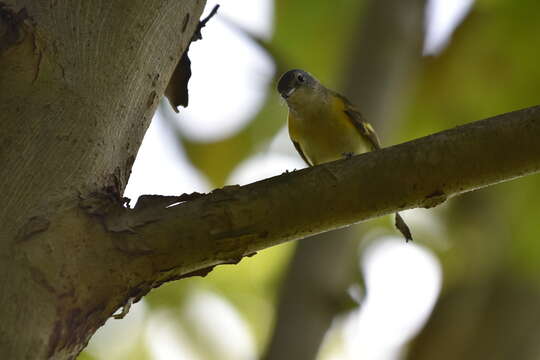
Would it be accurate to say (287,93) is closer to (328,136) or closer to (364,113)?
(328,136)

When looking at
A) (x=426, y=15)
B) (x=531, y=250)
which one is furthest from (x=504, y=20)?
(x=531, y=250)

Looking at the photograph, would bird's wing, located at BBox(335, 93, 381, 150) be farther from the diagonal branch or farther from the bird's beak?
the diagonal branch

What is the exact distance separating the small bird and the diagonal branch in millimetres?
2900

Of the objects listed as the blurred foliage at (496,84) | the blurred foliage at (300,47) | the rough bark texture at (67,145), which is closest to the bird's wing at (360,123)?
the blurred foliage at (300,47)

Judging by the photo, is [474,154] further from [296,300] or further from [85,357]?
[85,357]

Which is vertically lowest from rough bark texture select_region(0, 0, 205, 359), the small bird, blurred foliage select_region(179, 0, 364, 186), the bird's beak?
rough bark texture select_region(0, 0, 205, 359)

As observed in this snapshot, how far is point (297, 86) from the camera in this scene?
521 cm

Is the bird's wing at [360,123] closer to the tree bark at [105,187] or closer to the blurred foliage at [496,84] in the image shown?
the blurred foliage at [496,84]

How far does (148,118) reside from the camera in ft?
6.75

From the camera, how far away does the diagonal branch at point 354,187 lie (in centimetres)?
178

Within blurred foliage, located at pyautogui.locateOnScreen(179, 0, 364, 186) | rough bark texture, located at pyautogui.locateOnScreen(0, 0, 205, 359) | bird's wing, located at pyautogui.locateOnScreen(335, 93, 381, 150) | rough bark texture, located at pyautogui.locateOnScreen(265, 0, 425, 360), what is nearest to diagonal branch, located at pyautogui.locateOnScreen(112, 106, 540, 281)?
rough bark texture, located at pyautogui.locateOnScreen(0, 0, 205, 359)

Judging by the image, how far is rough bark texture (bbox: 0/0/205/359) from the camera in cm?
160

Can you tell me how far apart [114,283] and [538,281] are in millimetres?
4331

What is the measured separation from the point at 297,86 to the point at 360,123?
1.88 ft
